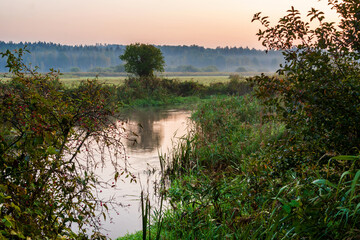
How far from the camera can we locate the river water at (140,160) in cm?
704

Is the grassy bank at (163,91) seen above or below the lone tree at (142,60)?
below

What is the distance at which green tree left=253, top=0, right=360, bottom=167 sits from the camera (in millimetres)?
4238

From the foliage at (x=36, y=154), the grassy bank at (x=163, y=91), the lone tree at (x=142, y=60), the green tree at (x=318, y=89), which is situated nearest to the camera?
the foliage at (x=36, y=154)

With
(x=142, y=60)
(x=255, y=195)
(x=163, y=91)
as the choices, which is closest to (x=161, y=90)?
(x=163, y=91)

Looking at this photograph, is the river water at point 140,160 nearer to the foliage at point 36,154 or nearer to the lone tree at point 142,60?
the foliage at point 36,154

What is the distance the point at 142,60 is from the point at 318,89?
3326 centimetres

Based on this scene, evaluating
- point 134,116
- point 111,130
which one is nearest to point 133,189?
A: point 111,130

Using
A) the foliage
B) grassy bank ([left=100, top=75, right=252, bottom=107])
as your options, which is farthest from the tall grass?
grassy bank ([left=100, top=75, right=252, bottom=107])

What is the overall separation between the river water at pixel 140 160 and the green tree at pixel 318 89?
5.86ft

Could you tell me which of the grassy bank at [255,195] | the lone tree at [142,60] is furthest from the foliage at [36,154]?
the lone tree at [142,60]

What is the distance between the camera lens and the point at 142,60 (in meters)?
36.7

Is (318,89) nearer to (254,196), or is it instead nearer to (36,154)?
(254,196)

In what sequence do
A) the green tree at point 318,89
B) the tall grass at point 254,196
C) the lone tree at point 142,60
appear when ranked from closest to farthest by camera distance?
the tall grass at point 254,196, the green tree at point 318,89, the lone tree at point 142,60

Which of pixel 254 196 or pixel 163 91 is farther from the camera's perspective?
pixel 163 91
